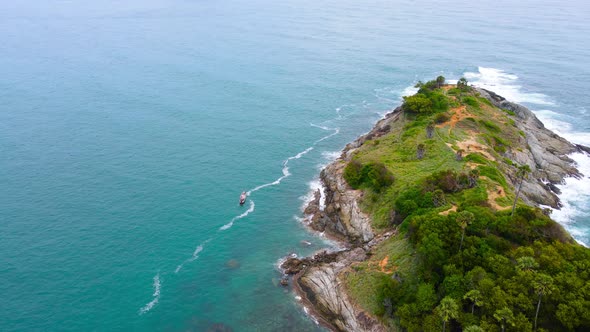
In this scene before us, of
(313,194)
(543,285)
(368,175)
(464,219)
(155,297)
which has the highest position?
(464,219)

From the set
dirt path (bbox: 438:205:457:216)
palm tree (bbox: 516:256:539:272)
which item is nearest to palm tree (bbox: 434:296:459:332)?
palm tree (bbox: 516:256:539:272)

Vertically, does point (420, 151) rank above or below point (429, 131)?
below

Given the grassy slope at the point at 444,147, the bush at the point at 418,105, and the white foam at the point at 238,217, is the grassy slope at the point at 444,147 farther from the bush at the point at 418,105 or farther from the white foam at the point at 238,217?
the white foam at the point at 238,217

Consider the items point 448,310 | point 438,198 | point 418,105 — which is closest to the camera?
point 448,310

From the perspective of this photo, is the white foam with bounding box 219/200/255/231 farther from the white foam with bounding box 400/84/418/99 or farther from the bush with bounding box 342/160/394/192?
the white foam with bounding box 400/84/418/99

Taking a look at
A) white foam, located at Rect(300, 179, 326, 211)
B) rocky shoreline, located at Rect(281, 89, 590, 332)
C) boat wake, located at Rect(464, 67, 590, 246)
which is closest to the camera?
rocky shoreline, located at Rect(281, 89, 590, 332)

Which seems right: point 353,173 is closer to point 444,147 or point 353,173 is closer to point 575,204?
point 444,147

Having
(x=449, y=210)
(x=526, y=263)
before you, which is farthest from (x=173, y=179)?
(x=526, y=263)
